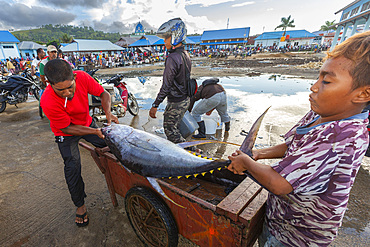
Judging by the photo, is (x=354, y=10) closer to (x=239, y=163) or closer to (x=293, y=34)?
(x=293, y=34)

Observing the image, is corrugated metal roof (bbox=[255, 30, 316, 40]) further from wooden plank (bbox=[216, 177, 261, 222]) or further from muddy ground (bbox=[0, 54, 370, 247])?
wooden plank (bbox=[216, 177, 261, 222])

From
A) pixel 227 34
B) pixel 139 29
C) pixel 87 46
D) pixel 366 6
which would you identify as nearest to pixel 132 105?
pixel 87 46

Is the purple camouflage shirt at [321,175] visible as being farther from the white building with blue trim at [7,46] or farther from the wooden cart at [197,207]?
the white building with blue trim at [7,46]

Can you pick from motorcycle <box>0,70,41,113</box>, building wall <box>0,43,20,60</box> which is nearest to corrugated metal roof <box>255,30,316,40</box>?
motorcycle <box>0,70,41,113</box>

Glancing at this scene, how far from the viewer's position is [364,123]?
885 millimetres

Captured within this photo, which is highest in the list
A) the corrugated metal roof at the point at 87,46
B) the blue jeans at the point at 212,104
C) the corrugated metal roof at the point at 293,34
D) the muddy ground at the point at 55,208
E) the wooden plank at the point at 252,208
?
the corrugated metal roof at the point at 293,34

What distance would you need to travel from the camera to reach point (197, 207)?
1.33 m

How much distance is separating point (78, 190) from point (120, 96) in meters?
3.53

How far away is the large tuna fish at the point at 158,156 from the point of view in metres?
1.59

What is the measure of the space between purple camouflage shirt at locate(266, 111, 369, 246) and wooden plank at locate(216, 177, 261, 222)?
24 cm

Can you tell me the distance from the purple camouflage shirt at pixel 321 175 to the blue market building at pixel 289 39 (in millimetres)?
65350

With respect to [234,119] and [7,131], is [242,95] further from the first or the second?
[7,131]

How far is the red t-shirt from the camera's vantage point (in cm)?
203

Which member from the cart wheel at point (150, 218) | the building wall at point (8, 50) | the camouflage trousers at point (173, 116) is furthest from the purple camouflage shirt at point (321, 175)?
the building wall at point (8, 50)
